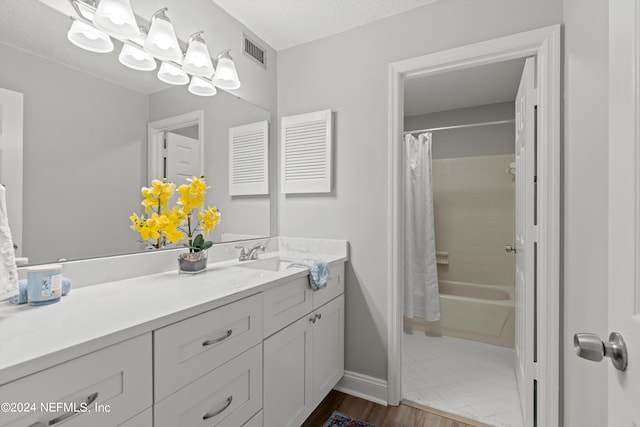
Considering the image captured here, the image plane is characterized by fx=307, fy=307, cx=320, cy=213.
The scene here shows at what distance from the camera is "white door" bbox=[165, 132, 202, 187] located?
160 cm

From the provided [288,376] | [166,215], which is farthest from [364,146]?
[288,376]

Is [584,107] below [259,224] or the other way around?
the other way around

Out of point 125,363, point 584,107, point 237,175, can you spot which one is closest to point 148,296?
point 125,363

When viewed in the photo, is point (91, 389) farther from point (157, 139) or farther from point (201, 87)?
point (201, 87)

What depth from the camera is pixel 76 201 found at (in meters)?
1.23

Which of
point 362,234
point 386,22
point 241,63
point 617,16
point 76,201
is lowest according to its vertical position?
point 362,234

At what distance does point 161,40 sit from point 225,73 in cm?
41

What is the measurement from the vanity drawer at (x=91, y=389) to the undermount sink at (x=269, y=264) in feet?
3.30

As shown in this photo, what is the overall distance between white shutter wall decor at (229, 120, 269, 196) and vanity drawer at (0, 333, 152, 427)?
1301 mm

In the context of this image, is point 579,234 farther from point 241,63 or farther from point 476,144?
point 476,144

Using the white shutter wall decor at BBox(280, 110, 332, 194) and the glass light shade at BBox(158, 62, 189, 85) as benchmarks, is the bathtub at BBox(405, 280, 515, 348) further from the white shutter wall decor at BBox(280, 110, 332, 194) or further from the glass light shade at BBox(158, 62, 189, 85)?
the glass light shade at BBox(158, 62, 189, 85)

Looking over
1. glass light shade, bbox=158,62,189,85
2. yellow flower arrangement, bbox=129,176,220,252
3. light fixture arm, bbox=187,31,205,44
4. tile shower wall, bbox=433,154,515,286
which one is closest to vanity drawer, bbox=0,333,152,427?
yellow flower arrangement, bbox=129,176,220,252

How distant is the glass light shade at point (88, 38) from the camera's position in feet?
4.02

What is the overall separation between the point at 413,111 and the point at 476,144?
31.0 inches
